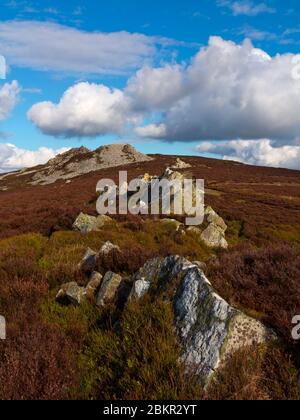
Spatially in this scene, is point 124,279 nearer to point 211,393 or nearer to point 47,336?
point 47,336

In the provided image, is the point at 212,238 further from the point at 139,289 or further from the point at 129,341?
the point at 129,341

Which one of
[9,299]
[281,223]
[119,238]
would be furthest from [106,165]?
[9,299]

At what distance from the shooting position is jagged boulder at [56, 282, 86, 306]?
27.0ft

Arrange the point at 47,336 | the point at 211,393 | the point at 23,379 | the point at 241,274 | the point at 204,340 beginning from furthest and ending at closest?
the point at 241,274 < the point at 47,336 < the point at 204,340 < the point at 23,379 < the point at 211,393

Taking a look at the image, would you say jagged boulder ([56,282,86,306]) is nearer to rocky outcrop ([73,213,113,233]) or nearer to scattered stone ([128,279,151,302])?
scattered stone ([128,279,151,302])

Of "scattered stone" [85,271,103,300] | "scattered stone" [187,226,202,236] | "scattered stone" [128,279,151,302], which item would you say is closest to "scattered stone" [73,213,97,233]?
"scattered stone" [187,226,202,236]

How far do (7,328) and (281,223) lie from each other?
84.7 ft

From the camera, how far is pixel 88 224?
1842 centimetres

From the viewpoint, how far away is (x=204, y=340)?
5.80 m

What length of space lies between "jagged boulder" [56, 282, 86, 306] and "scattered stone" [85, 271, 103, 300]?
4.3 inches

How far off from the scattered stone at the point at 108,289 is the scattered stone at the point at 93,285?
1.00 feet

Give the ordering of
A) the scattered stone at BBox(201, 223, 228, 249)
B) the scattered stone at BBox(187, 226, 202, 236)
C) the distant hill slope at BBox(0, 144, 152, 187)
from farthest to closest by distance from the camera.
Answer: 1. the distant hill slope at BBox(0, 144, 152, 187)
2. the scattered stone at BBox(187, 226, 202, 236)
3. the scattered stone at BBox(201, 223, 228, 249)

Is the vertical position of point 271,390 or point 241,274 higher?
point 241,274

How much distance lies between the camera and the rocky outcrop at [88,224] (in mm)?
18016
